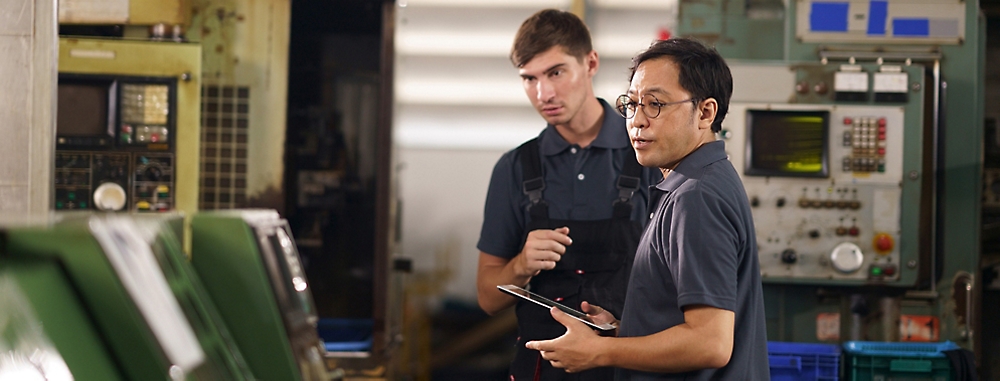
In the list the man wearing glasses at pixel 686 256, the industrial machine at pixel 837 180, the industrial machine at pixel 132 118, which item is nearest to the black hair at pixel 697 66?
the man wearing glasses at pixel 686 256

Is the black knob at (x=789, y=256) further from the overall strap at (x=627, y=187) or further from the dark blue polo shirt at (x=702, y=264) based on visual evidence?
the dark blue polo shirt at (x=702, y=264)

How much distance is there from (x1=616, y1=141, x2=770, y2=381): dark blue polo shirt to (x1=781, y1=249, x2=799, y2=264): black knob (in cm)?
163

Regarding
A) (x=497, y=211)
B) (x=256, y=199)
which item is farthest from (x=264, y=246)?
(x=256, y=199)

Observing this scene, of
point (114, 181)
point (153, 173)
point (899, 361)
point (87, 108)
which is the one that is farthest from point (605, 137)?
point (87, 108)

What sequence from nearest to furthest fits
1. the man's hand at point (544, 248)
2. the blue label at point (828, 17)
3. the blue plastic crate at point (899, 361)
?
the man's hand at point (544, 248) → the blue plastic crate at point (899, 361) → the blue label at point (828, 17)

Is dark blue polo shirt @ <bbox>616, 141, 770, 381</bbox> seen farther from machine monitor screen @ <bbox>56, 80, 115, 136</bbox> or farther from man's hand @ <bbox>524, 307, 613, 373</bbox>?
machine monitor screen @ <bbox>56, 80, 115, 136</bbox>

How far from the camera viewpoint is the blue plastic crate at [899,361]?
2.81 meters

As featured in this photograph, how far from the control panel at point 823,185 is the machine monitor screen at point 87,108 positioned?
222 centimetres

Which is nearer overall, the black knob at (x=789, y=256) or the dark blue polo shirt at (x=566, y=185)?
the dark blue polo shirt at (x=566, y=185)

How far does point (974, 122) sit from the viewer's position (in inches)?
120

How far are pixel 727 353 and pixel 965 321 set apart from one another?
222 cm

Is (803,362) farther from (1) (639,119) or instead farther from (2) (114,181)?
(2) (114,181)

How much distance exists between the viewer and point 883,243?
2.95m

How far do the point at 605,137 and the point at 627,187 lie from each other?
0.15 metres
